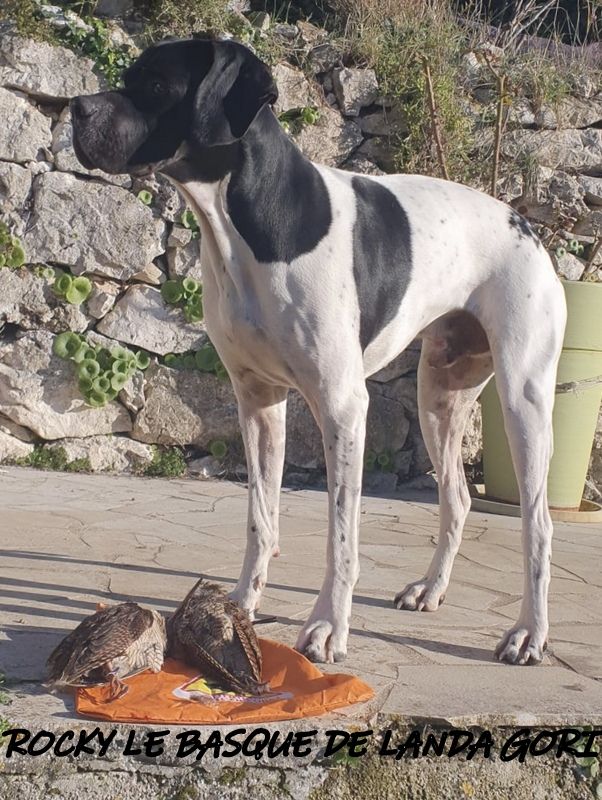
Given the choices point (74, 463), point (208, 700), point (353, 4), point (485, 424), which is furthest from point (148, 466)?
point (208, 700)

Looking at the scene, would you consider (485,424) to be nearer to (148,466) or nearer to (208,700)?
(148,466)

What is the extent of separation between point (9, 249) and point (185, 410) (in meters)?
1.35

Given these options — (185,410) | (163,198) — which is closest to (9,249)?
(163,198)

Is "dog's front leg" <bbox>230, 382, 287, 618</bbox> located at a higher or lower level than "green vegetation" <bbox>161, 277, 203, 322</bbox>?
higher

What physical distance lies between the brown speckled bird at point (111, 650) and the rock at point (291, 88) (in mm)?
4434

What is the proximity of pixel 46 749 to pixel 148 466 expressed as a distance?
4.01m

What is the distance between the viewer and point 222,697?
249 cm

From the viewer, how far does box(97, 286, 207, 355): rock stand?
243 inches

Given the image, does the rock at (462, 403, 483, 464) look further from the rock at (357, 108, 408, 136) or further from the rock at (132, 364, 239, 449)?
Answer: the rock at (357, 108, 408, 136)

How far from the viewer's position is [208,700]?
96.9 inches

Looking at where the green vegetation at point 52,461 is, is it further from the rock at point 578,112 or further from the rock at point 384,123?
the rock at point 578,112

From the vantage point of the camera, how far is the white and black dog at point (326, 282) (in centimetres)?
283

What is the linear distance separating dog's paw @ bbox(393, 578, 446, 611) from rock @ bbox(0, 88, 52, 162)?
3.72m

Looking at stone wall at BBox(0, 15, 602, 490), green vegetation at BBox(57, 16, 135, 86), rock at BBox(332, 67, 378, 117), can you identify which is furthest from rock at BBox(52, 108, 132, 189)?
rock at BBox(332, 67, 378, 117)
